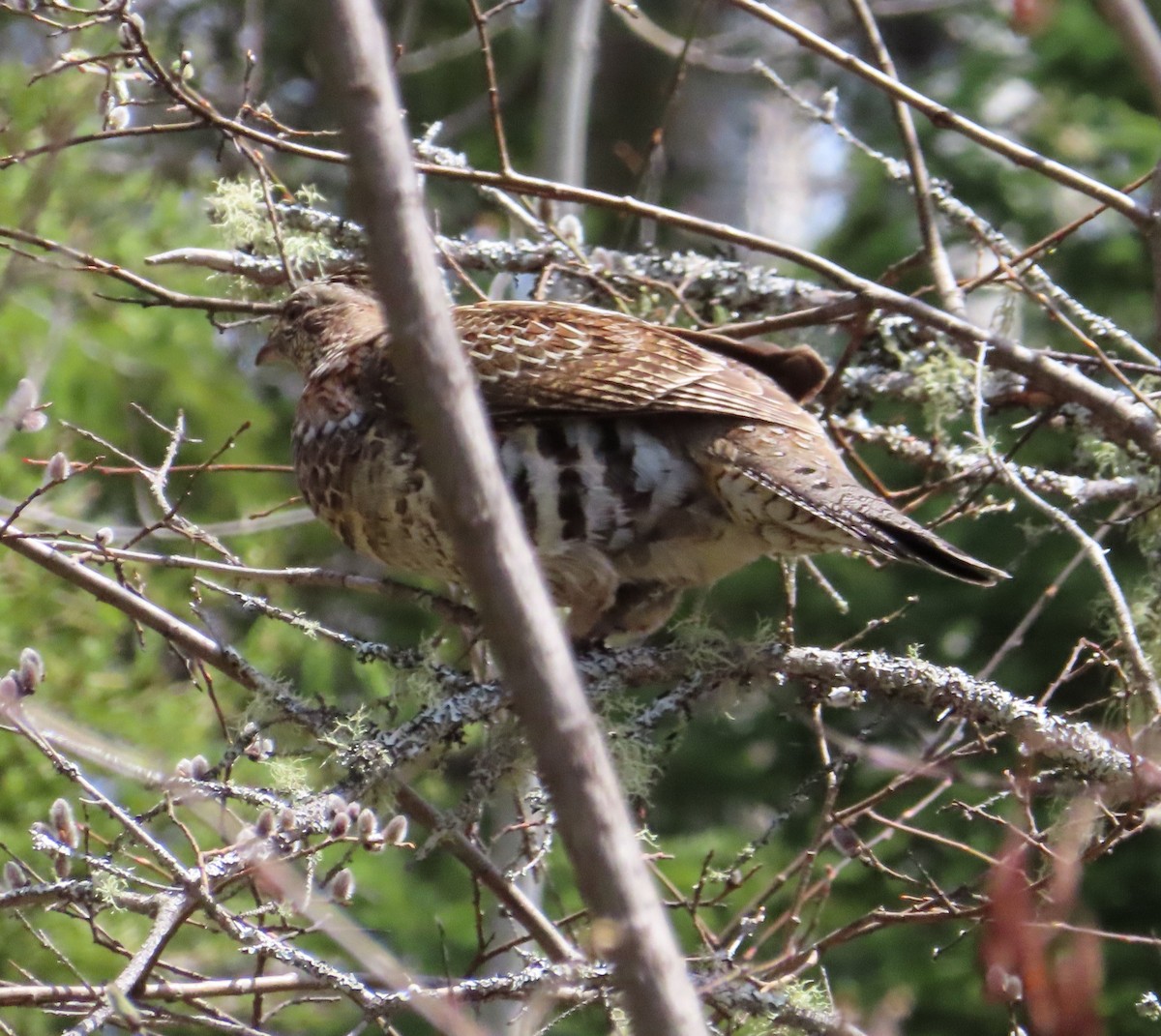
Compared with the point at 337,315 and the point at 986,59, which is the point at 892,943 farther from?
the point at 986,59

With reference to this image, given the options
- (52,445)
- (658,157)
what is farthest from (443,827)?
(52,445)

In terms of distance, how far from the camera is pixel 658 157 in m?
5.38

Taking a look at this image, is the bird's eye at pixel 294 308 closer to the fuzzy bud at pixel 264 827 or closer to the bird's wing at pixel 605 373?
the bird's wing at pixel 605 373

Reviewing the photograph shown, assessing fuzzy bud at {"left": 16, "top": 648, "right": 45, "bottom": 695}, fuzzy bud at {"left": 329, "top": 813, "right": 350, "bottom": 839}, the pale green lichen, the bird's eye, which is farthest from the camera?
the bird's eye

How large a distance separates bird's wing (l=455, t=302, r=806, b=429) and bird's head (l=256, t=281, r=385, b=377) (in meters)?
0.65

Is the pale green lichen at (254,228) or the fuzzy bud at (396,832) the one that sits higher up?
the pale green lichen at (254,228)

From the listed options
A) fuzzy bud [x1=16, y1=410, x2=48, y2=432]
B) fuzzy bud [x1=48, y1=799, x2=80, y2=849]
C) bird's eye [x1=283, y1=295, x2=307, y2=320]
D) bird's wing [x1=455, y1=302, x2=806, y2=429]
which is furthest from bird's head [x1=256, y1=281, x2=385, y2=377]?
fuzzy bud [x1=48, y1=799, x2=80, y2=849]

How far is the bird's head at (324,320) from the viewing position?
185 inches

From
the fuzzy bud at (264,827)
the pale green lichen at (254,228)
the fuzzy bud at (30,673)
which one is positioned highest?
the pale green lichen at (254,228)

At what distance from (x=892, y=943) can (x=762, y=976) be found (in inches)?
151

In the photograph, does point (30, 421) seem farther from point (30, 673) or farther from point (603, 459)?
point (603, 459)

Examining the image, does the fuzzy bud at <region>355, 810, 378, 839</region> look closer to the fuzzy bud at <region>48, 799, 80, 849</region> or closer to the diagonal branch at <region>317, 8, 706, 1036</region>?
the fuzzy bud at <region>48, 799, 80, 849</region>

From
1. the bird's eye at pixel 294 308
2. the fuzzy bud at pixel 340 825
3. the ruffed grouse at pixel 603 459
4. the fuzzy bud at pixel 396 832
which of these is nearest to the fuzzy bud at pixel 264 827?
the fuzzy bud at pixel 340 825

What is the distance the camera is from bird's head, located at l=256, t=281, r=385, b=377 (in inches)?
185
